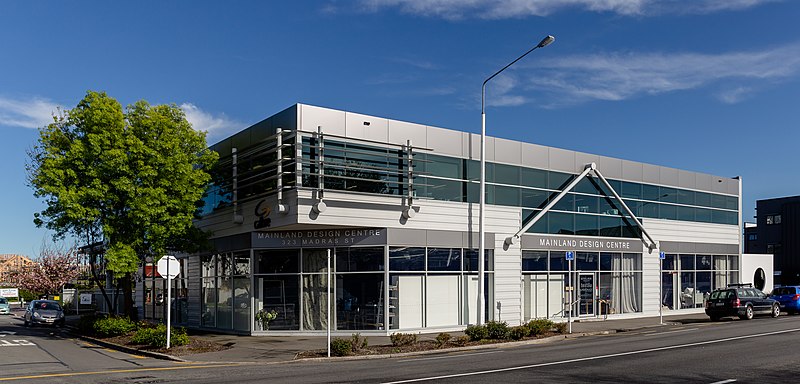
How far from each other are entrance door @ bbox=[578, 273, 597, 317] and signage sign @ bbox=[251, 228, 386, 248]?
10.8m

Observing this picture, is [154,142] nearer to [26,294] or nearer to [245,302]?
[245,302]

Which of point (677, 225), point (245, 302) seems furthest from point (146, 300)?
point (677, 225)

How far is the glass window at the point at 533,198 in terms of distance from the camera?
99.9 ft

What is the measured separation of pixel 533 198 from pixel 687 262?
1202cm

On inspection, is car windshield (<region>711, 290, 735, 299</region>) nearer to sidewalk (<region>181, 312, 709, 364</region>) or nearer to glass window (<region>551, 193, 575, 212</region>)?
sidewalk (<region>181, 312, 709, 364</region>)

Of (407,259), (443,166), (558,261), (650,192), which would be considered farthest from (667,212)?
(407,259)

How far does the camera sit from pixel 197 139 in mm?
28234

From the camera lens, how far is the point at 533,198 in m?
30.8

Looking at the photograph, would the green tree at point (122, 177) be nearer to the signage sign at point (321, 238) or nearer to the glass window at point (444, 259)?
the signage sign at point (321, 238)

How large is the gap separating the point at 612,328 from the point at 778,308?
10.9 meters

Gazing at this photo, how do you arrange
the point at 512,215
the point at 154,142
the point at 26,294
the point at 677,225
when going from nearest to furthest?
the point at 154,142
the point at 512,215
the point at 677,225
the point at 26,294

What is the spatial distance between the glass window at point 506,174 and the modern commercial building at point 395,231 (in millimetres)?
66

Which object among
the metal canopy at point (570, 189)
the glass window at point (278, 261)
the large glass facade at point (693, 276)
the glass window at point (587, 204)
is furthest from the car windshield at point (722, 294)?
the glass window at point (278, 261)

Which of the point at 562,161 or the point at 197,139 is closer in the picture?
the point at 197,139
